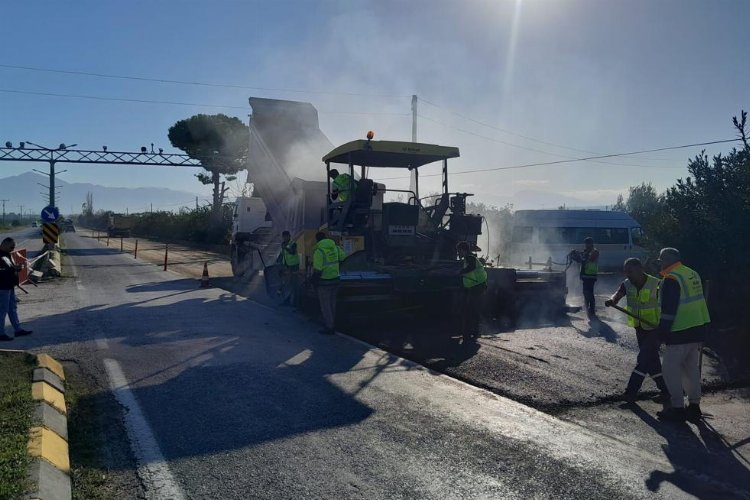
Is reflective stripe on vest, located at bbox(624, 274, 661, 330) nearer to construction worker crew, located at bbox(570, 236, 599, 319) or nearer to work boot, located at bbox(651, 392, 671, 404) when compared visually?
work boot, located at bbox(651, 392, 671, 404)

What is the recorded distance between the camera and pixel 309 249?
1212 centimetres

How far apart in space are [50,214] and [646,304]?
67.2 ft

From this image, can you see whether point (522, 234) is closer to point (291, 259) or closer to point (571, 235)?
point (571, 235)

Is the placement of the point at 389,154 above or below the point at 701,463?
above

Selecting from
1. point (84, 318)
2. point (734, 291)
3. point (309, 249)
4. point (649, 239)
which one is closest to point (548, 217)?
point (649, 239)

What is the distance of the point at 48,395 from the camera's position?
18.3 feet

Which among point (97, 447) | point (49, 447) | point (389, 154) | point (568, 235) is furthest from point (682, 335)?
point (568, 235)

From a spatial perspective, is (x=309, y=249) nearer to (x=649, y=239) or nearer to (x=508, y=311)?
(x=508, y=311)

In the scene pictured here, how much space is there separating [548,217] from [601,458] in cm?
1887

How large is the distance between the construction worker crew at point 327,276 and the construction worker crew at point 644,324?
4.38m

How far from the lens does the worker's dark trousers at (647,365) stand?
240 inches

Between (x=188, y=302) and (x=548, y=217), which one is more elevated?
(x=548, y=217)

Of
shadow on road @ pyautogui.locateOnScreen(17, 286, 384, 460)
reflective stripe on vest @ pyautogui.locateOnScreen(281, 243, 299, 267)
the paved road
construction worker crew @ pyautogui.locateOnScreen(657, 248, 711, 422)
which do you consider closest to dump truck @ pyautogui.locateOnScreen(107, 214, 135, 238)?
reflective stripe on vest @ pyautogui.locateOnScreen(281, 243, 299, 267)

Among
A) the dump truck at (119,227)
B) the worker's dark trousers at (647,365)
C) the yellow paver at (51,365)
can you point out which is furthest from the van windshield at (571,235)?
the dump truck at (119,227)
